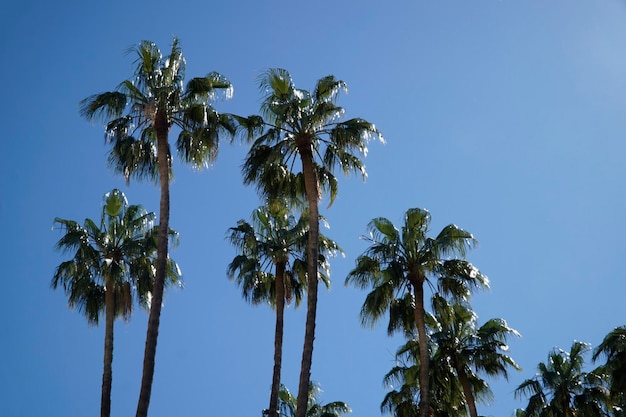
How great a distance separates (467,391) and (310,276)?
10255 millimetres

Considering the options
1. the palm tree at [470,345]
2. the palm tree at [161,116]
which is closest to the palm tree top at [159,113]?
the palm tree at [161,116]

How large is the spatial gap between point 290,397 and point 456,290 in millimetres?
12202

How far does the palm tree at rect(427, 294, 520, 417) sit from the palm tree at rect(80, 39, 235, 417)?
11.7m

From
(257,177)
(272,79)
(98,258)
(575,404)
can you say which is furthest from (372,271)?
(575,404)

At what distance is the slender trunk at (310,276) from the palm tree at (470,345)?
8562 mm

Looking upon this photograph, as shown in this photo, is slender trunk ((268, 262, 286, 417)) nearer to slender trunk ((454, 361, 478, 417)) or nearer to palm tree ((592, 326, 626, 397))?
slender trunk ((454, 361, 478, 417))

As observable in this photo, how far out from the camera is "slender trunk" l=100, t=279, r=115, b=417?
2527cm

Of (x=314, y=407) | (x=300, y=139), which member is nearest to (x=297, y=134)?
(x=300, y=139)

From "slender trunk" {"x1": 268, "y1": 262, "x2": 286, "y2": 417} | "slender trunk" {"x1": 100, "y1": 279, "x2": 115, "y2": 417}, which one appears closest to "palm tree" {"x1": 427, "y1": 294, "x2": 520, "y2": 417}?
"slender trunk" {"x1": 268, "y1": 262, "x2": 286, "y2": 417}

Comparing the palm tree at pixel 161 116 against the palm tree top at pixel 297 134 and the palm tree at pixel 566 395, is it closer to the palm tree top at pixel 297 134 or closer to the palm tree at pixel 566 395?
the palm tree top at pixel 297 134

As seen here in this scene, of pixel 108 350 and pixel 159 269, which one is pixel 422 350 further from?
pixel 108 350

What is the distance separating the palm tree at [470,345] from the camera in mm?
30125

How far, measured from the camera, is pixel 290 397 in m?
36.1

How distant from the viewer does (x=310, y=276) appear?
22.7 meters
